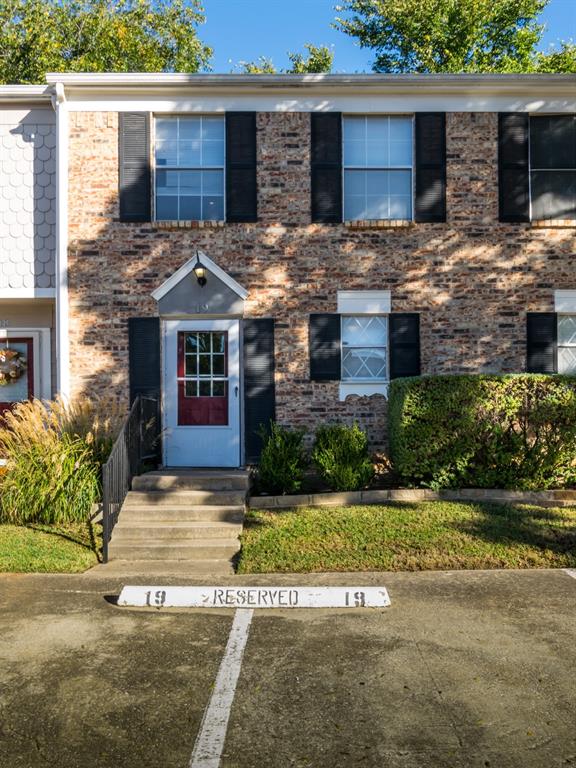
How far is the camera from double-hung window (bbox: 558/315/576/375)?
9.88 meters

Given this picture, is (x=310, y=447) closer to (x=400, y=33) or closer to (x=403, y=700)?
(x=403, y=700)

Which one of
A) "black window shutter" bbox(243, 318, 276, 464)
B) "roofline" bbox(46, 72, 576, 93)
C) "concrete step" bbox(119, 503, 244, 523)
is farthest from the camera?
"black window shutter" bbox(243, 318, 276, 464)

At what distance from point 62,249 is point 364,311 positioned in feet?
14.9

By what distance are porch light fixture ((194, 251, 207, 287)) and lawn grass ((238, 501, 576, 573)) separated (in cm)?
356

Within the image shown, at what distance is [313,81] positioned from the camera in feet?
31.2

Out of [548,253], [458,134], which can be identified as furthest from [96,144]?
[548,253]

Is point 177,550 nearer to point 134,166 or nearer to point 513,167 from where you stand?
point 134,166

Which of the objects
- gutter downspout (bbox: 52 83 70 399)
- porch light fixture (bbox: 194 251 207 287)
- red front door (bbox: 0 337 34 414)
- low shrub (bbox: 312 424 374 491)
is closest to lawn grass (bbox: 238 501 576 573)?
low shrub (bbox: 312 424 374 491)

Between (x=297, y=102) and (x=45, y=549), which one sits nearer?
(x=45, y=549)

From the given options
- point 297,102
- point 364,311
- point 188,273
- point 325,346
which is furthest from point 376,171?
point 188,273

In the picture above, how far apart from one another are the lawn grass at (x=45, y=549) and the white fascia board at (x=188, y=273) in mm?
3628

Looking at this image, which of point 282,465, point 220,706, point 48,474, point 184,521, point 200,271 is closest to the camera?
point 220,706

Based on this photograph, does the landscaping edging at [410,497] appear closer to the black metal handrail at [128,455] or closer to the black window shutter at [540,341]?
the black metal handrail at [128,455]

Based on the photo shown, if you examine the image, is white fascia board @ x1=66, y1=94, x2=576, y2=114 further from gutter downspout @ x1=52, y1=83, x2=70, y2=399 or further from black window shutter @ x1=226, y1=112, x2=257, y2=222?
gutter downspout @ x1=52, y1=83, x2=70, y2=399
